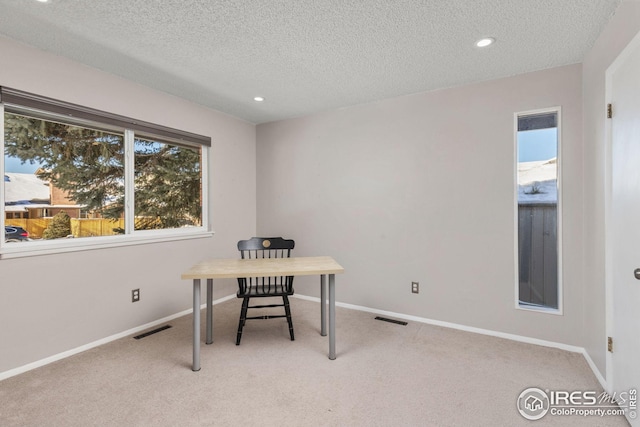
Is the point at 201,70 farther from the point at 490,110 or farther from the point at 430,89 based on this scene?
the point at 490,110

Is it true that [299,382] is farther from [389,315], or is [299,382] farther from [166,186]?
[166,186]

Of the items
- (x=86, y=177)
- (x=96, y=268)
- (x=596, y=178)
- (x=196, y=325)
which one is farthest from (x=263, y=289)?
(x=596, y=178)

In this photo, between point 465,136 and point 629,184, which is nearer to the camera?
point 629,184

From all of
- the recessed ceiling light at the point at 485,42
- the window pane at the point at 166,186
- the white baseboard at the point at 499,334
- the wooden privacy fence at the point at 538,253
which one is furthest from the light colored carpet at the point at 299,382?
the recessed ceiling light at the point at 485,42

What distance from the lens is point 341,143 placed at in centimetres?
372

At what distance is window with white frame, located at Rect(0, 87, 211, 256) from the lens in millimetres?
2311

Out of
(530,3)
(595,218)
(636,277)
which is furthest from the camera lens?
(595,218)

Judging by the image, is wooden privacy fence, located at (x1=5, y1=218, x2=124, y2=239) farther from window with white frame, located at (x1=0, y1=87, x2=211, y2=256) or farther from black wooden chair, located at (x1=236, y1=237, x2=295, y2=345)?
black wooden chair, located at (x1=236, y1=237, x2=295, y2=345)

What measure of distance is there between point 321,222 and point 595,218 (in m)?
2.60

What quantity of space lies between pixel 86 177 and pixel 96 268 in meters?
0.82

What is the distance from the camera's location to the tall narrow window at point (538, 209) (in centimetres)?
265

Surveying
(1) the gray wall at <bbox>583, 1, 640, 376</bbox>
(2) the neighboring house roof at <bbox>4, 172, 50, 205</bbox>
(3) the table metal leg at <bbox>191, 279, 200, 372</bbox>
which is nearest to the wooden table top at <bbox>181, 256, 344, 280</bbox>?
(3) the table metal leg at <bbox>191, 279, 200, 372</bbox>

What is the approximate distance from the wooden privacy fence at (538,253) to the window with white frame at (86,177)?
11.2 ft

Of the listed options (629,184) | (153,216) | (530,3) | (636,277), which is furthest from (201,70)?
(636,277)
